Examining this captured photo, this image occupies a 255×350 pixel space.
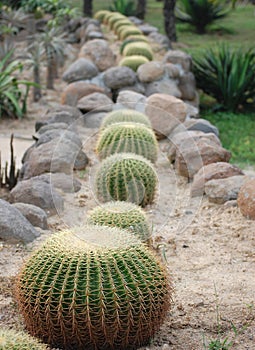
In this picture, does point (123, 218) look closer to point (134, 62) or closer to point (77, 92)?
point (77, 92)

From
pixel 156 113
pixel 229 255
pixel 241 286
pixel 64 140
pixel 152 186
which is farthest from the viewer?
pixel 156 113

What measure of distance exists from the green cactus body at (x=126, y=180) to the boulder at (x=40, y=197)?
398 mm

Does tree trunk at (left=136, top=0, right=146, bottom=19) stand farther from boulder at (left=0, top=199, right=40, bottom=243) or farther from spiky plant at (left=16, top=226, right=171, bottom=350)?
spiky plant at (left=16, top=226, right=171, bottom=350)

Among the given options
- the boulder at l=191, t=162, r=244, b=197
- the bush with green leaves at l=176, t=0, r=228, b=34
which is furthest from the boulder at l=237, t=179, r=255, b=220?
the bush with green leaves at l=176, t=0, r=228, b=34

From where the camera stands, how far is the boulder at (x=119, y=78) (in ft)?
35.6

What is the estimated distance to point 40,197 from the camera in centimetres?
552

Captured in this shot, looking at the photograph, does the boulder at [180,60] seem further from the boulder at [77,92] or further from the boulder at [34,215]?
the boulder at [34,215]

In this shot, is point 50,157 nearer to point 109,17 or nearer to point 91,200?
point 91,200

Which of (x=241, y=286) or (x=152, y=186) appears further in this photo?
(x=152, y=186)

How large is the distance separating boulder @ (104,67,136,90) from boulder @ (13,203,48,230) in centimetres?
597

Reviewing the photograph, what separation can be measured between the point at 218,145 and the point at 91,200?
1.95 meters

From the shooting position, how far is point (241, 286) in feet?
13.8

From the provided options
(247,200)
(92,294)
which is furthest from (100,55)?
(92,294)

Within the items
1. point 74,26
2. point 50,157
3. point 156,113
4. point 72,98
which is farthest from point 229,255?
point 74,26
